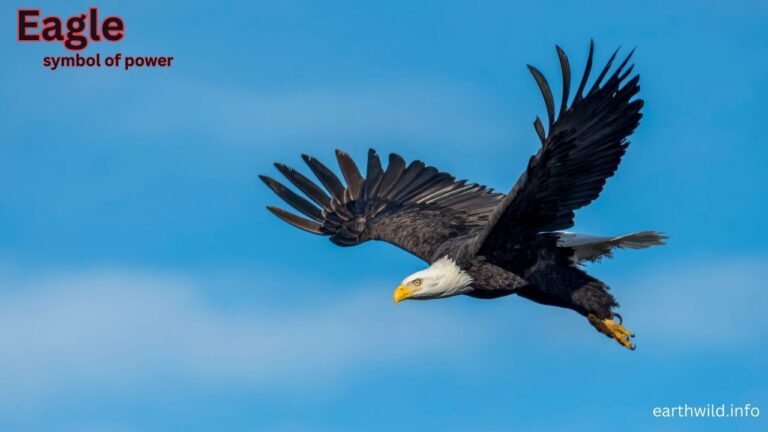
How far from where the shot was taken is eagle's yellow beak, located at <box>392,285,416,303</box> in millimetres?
13039

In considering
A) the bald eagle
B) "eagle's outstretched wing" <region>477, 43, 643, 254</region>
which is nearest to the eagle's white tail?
the bald eagle

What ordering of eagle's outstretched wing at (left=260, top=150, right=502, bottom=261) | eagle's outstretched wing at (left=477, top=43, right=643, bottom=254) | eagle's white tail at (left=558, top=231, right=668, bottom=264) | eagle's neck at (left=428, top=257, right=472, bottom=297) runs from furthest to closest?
1. eagle's outstretched wing at (left=260, top=150, right=502, bottom=261)
2. eagle's white tail at (left=558, top=231, right=668, bottom=264)
3. eagle's neck at (left=428, top=257, right=472, bottom=297)
4. eagle's outstretched wing at (left=477, top=43, right=643, bottom=254)

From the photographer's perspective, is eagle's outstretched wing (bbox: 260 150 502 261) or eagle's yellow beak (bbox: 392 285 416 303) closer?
eagle's yellow beak (bbox: 392 285 416 303)

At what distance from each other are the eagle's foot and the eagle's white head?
1.33 m

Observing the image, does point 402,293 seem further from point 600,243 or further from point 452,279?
point 600,243

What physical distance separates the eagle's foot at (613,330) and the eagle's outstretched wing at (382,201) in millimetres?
1900

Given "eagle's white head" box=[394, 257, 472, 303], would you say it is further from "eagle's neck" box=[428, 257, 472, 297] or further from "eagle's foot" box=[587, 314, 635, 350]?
"eagle's foot" box=[587, 314, 635, 350]

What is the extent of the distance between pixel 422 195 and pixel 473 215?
76 cm

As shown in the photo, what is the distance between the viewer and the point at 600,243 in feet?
44.4

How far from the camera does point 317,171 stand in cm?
1575

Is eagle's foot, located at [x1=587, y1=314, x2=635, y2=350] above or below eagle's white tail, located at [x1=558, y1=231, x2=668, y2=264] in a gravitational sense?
below

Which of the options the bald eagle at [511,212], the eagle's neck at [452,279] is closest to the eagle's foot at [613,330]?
the bald eagle at [511,212]

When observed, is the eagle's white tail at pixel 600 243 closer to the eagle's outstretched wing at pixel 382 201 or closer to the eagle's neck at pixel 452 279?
the eagle's neck at pixel 452 279

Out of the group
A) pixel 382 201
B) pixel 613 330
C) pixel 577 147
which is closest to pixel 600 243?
pixel 613 330
